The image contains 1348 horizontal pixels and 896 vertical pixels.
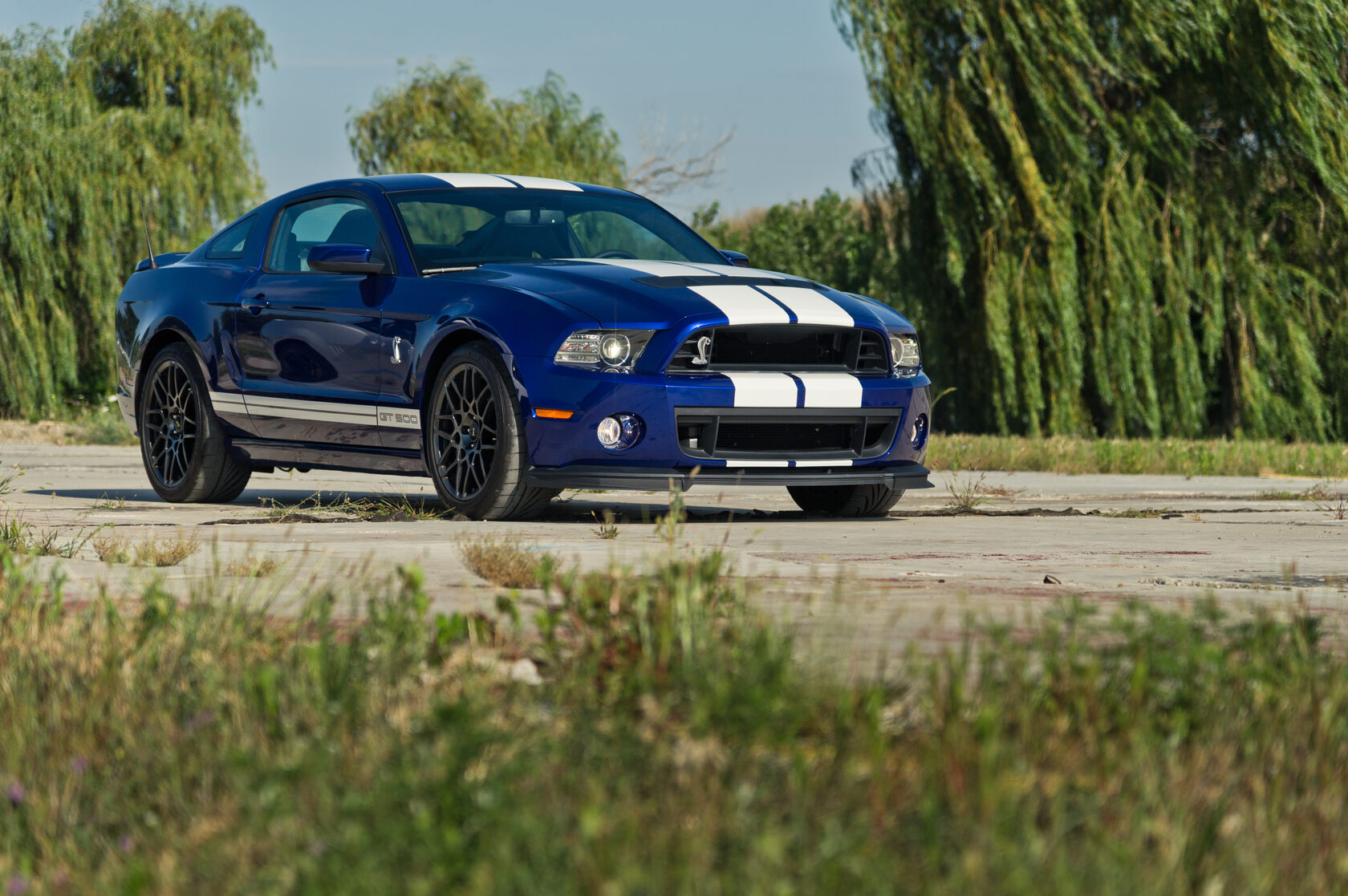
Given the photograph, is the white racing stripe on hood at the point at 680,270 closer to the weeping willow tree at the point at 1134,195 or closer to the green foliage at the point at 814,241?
the weeping willow tree at the point at 1134,195

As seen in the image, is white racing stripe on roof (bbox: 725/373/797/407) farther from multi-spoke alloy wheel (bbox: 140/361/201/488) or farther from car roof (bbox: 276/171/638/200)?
multi-spoke alloy wheel (bbox: 140/361/201/488)

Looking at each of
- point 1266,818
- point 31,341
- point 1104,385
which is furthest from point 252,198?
point 1266,818

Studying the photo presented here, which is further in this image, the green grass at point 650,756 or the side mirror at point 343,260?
the side mirror at point 343,260

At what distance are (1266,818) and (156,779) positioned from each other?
1720 millimetres

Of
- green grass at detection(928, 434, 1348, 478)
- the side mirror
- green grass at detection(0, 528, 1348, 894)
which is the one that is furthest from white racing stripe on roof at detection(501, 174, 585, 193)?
green grass at detection(0, 528, 1348, 894)

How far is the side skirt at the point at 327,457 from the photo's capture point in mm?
8211

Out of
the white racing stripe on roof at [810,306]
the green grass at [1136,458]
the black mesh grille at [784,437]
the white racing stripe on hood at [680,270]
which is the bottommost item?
the green grass at [1136,458]

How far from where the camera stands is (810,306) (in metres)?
7.89

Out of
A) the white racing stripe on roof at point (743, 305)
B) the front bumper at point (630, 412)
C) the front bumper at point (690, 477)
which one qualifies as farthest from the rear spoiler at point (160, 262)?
the white racing stripe on roof at point (743, 305)

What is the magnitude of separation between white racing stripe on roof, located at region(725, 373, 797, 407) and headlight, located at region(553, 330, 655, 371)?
0.43 meters

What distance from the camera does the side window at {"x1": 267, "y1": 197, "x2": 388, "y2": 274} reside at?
8898 mm

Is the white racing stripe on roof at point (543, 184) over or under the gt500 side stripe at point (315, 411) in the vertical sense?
over

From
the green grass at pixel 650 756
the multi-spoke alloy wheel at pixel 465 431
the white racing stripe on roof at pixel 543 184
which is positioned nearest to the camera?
the green grass at pixel 650 756

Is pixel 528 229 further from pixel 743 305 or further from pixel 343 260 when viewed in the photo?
pixel 743 305
